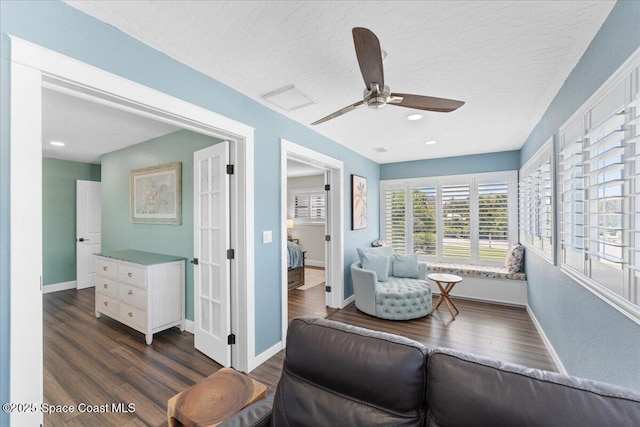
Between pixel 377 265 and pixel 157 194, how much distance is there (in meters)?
3.24

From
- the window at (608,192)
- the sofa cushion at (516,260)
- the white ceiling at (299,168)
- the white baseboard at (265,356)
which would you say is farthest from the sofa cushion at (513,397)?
the white ceiling at (299,168)

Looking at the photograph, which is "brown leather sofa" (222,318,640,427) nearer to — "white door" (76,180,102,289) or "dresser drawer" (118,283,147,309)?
"dresser drawer" (118,283,147,309)

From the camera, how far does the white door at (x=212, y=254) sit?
246 cm

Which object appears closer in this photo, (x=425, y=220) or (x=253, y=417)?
(x=253, y=417)

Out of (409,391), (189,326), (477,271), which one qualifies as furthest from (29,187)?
(477,271)

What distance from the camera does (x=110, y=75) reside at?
1.51 meters

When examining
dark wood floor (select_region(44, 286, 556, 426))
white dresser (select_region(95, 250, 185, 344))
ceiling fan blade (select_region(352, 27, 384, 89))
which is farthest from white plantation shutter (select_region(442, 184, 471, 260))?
white dresser (select_region(95, 250, 185, 344))

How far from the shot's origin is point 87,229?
5172 millimetres

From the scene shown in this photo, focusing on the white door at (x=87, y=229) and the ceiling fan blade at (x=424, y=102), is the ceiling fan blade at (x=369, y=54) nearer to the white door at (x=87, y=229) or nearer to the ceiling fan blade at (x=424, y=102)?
the ceiling fan blade at (x=424, y=102)

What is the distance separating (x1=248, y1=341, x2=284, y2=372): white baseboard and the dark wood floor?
5 centimetres

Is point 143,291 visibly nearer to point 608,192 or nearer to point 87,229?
point 87,229

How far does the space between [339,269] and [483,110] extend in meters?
2.66

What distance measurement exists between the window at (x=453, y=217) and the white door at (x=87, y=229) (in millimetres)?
5639

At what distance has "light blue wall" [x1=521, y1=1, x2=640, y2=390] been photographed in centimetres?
129
